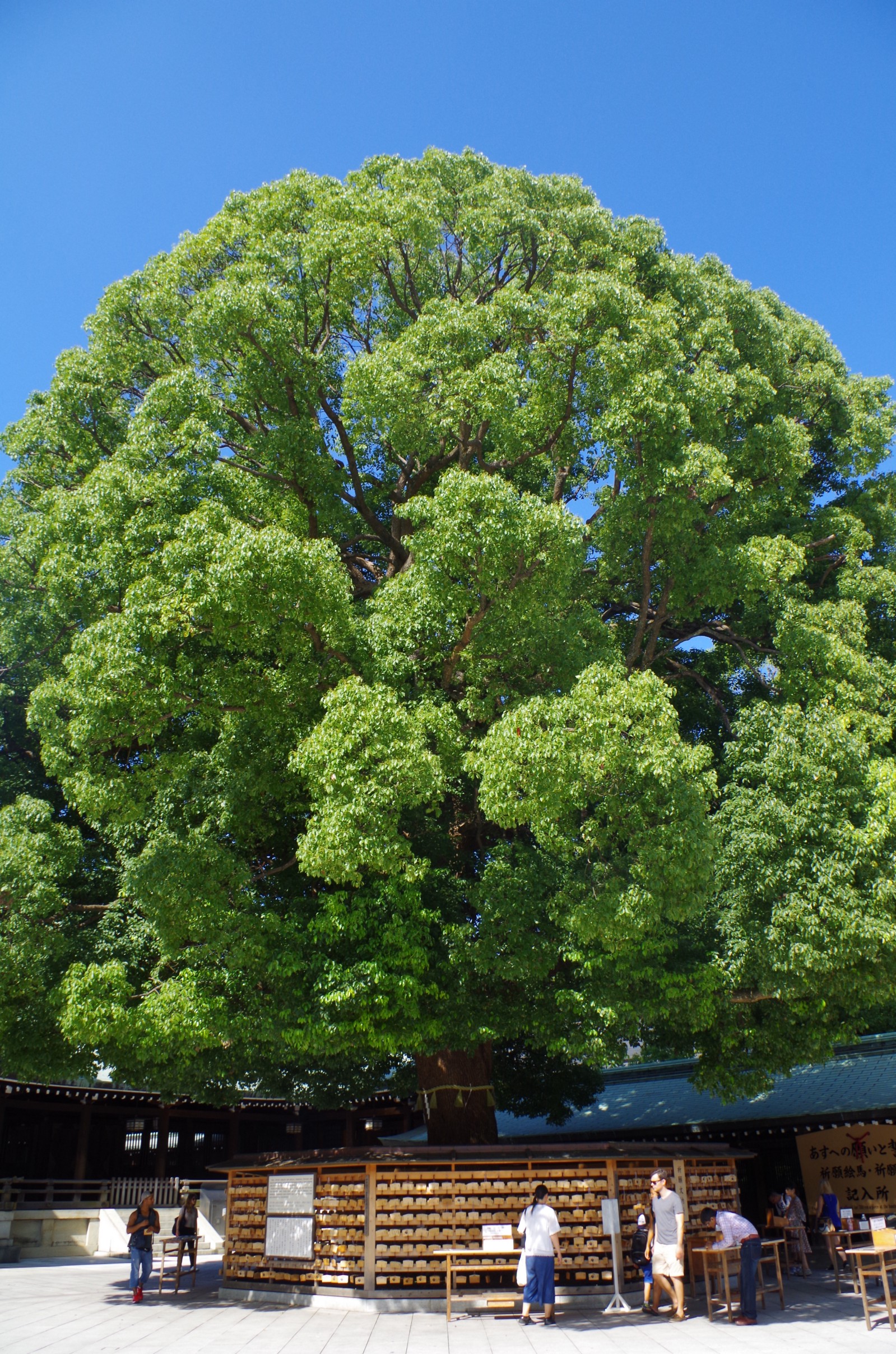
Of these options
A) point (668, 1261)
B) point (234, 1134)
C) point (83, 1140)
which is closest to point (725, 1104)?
point (668, 1261)

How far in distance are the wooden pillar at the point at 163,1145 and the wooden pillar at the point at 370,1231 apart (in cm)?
1249

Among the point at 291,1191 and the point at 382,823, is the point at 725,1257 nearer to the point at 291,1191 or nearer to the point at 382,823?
the point at 291,1191

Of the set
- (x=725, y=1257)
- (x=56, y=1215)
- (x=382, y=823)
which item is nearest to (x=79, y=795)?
(x=382, y=823)

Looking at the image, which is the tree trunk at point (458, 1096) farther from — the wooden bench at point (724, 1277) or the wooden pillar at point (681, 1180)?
the wooden bench at point (724, 1277)

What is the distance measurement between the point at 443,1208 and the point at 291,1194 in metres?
2.04

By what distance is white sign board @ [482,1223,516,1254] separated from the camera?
30.9 ft

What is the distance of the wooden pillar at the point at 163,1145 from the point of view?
20.6m

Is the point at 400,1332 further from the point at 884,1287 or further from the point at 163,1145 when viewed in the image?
the point at 163,1145

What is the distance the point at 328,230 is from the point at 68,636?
24.8ft

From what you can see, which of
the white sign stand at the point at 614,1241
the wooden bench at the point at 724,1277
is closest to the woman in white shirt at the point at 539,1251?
the white sign stand at the point at 614,1241

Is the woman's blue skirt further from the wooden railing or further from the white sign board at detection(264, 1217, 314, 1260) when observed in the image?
the wooden railing

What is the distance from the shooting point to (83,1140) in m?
19.6

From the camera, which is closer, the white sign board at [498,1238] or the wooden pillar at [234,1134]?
the white sign board at [498,1238]

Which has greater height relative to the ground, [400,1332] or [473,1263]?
[473,1263]
